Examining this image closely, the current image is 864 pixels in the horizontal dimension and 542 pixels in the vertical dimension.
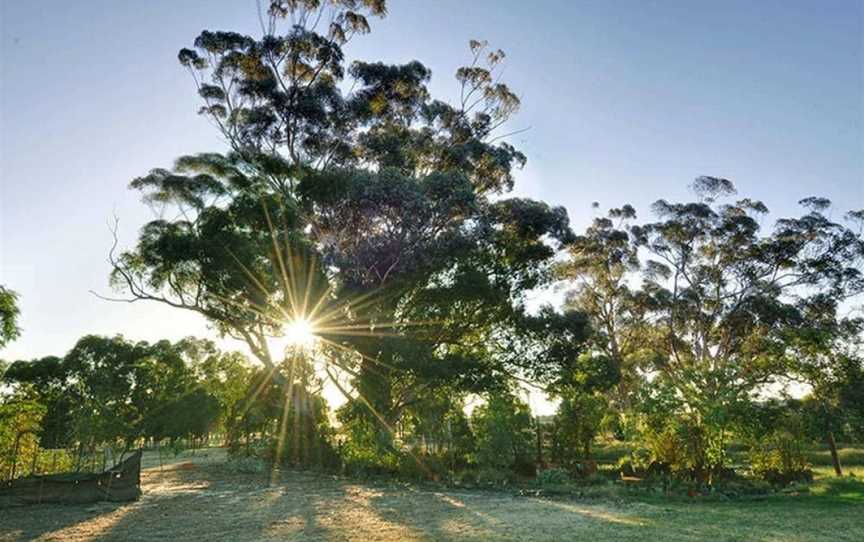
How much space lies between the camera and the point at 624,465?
19.4 m

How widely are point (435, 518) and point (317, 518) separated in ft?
7.54

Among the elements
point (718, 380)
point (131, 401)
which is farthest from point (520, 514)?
point (131, 401)

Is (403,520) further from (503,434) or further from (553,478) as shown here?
(503,434)

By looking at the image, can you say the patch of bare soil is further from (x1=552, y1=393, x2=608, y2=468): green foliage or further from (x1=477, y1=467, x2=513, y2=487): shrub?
(x1=552, y1=393, x2=608, y2=468): green foliage

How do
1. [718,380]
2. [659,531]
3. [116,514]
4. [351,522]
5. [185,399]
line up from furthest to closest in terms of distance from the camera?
1. [185,399]
2. [718,380]
3. [116,514]
4. [351,522]
5. [659,531]

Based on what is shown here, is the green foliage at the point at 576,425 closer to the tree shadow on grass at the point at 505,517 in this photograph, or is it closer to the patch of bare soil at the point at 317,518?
the patch of bare soil at the point at 317,518

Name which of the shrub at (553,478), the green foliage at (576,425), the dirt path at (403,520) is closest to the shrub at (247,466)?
the dirt path at (403,520)

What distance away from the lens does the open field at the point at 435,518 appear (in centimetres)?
846

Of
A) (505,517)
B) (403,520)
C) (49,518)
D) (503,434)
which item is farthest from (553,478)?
(49,518)

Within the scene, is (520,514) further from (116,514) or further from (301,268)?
(301,268)

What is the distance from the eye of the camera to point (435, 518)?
33.1 ft

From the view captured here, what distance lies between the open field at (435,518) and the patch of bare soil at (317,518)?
0.02 m

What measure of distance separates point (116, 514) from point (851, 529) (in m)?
13.4

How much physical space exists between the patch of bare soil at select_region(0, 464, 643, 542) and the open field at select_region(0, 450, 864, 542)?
19 mm
